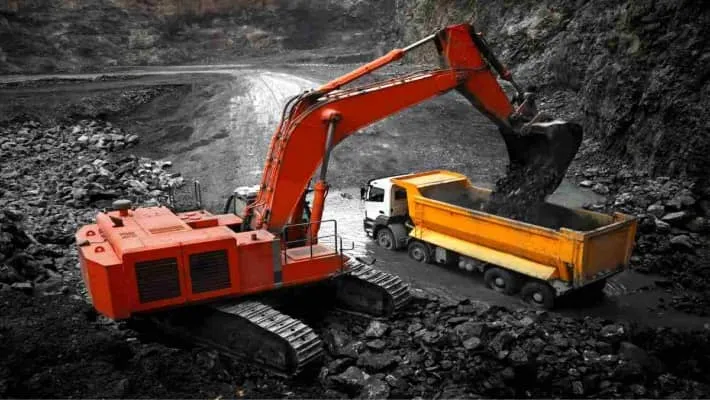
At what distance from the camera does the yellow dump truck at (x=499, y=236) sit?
34.9ft

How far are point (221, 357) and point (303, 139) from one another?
341cm

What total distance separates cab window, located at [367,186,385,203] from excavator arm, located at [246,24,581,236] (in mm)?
3571

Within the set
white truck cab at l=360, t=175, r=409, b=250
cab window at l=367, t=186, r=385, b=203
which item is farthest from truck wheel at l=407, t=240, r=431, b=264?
cab window at l=367, t=186, r=385, b=203

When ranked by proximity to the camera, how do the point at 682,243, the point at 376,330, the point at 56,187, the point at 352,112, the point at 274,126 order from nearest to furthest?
1. the point at 376,330
2. the point at 352,112
3. the point at 682,243
4. the point at 56,187
5. the point at 274,126

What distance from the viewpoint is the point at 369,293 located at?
10.2m

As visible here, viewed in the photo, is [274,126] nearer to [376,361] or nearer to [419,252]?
[419,252]

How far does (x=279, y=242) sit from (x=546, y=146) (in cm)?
551

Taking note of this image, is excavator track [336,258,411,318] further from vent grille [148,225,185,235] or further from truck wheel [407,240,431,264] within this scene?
truck wheel [407,240,431,264]

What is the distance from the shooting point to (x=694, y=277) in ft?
39.1

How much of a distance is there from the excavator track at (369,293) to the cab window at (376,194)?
407 centimetres

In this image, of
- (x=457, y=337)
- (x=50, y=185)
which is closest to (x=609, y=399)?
(x=457, y=337)

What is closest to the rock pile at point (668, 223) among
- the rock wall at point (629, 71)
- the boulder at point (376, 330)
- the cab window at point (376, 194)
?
the rock wall at point (629, 71)

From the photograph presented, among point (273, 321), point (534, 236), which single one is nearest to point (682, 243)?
point (534, 236)

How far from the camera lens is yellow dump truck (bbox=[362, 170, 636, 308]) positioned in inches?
419
